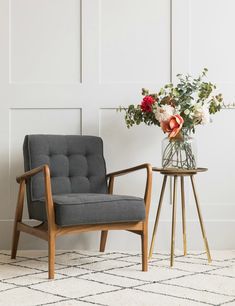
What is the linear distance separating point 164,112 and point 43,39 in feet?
3.86

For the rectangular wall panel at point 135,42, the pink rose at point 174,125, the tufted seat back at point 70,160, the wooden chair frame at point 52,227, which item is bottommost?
the wooden chair frame at point 52,227

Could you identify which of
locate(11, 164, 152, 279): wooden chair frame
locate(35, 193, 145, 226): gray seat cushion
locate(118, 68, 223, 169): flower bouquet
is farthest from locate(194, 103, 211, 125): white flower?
locate(35, 193, 145, 226): gray seat cushion

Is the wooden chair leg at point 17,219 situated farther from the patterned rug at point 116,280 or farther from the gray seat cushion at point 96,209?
the gray seat cushion at point 96,209

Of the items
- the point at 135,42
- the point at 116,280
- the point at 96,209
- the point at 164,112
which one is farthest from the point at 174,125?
the point at 116,280

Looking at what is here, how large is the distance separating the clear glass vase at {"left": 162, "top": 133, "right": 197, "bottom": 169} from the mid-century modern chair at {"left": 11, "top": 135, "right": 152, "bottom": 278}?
9.6 inches

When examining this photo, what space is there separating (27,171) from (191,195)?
4.05 feet

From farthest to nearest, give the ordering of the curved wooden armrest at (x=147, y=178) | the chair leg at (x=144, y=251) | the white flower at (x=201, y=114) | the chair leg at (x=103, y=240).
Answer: the chair leg at (x=103, y=240), the white flower at (x=201, y=114), the curved wooden armrest at (x=147, y=178), the chair leg at (x=144, y=251)

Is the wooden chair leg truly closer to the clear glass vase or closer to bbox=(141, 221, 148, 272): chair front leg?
bbox=(141, 221, 148, 272): chair front leg

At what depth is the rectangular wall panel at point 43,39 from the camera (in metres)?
4.45

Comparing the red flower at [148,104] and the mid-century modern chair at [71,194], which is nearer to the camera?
the mid-century modern chair at [71,194]

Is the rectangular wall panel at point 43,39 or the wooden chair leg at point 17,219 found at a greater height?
the rectangular wall panel at point 43,39

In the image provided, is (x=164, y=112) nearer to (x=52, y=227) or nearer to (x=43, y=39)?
(x=52, y=227)

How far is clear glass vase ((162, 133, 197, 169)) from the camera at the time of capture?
3.96 meters

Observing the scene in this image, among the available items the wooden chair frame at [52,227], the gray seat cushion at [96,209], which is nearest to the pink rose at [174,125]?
the wooden chair frame at [52,227]
